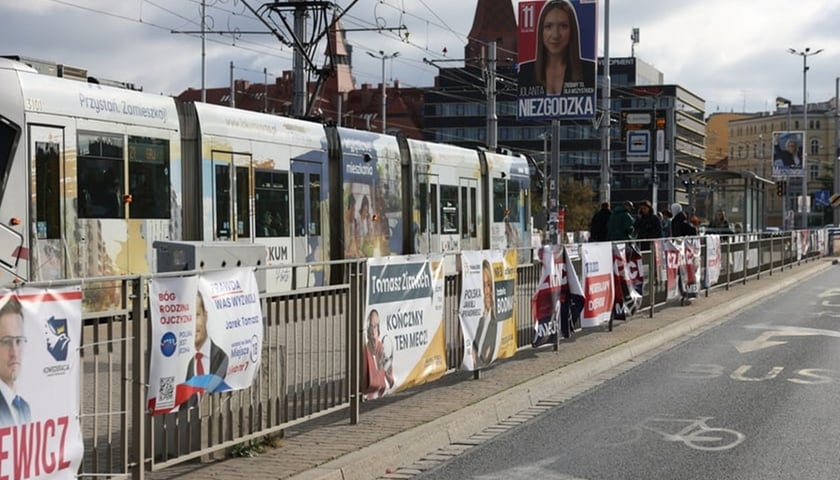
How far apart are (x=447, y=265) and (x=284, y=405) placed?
2909 mm

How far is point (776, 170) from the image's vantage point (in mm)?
74125

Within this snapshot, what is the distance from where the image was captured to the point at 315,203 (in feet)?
71.0

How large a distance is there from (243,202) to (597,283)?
6.28m

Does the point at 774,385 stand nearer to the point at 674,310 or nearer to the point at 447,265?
the point at 447,265

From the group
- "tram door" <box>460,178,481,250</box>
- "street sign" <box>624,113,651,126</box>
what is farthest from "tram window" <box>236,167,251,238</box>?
"street sign" <box>624,113,651,126</box>

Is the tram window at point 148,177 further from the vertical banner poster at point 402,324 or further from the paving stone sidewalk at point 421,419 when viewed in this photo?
the vertical banner poster at point 402,324


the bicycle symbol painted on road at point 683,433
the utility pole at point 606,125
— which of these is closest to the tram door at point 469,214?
the utility pole at point 606,125

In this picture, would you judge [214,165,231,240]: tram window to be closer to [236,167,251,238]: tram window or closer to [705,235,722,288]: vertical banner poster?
[236,167,251,238]: tram window

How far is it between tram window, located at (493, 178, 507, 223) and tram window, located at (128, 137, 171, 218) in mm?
14629

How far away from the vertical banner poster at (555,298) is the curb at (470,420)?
60 centimetres

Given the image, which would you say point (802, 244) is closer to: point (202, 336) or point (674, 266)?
point (674, 266)

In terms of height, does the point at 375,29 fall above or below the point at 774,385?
above

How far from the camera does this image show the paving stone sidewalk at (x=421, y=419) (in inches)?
301

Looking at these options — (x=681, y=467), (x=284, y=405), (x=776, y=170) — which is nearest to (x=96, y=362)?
(x=284, y=405)
